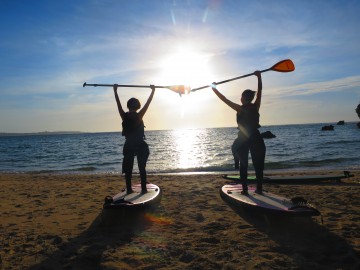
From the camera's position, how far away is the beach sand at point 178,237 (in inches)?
165

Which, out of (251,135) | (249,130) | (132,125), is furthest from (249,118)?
(132,125)

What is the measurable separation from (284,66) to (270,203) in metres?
3.80

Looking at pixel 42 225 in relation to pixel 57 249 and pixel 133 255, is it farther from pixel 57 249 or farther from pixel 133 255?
pixel 133 255

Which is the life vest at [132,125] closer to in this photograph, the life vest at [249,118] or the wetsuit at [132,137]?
the wetsuit at [132,137]

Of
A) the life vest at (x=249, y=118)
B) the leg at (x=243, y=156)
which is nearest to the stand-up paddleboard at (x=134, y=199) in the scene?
the leg at (x=243, y=156)

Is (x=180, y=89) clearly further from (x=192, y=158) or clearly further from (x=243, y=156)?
(x=192, y=158)

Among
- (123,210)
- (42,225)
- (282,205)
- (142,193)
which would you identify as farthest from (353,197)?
(42,225)

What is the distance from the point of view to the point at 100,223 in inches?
241

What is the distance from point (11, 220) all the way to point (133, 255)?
11.4 feet

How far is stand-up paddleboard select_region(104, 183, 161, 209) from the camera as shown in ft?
19.9

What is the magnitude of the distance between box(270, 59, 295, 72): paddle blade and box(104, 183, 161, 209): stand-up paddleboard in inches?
172

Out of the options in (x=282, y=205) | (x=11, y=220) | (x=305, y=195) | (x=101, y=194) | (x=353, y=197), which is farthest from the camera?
(x=101, y=194)

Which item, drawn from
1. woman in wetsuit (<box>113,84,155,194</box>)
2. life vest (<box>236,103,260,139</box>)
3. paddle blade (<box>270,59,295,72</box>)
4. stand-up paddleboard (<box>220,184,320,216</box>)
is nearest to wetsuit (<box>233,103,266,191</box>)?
life vest (<box>236,103,260,139</box>)

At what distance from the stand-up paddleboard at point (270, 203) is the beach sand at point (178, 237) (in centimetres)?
26
